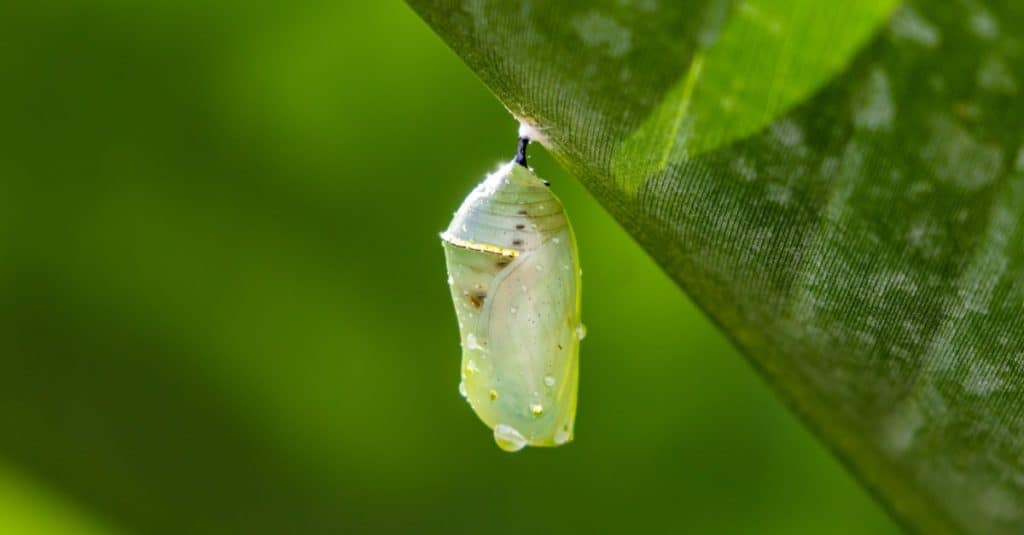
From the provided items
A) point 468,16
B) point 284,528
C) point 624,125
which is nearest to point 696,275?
point 624,125

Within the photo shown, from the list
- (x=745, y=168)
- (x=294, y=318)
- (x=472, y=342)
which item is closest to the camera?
(x=745, y=168)

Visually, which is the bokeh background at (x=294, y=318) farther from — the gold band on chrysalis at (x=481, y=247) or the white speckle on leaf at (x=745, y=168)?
the white speckle on leaf at (x=745, y=168)

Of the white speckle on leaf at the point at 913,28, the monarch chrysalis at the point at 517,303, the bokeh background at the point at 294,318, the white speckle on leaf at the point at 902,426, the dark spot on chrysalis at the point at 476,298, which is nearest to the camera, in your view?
the white speckle on leaf at the point at 913,28

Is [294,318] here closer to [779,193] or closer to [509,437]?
[509,437]

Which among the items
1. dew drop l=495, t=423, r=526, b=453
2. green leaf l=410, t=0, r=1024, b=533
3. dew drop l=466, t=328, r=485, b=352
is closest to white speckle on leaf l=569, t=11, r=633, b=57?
green leaf l=410, t=0, r=1024, b=533

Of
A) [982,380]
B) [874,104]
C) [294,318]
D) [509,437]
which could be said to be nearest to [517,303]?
[509,437]

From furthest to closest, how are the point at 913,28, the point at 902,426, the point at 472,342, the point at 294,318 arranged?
1. the point at 294,318
2. the point at 472,342
3. the point at 902,426
4. the point at 913,28

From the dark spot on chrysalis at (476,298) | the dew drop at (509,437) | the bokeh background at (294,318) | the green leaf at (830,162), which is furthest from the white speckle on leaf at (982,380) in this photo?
the bokeh background at (294,318)

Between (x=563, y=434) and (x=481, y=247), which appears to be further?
(x=563, y=434)
